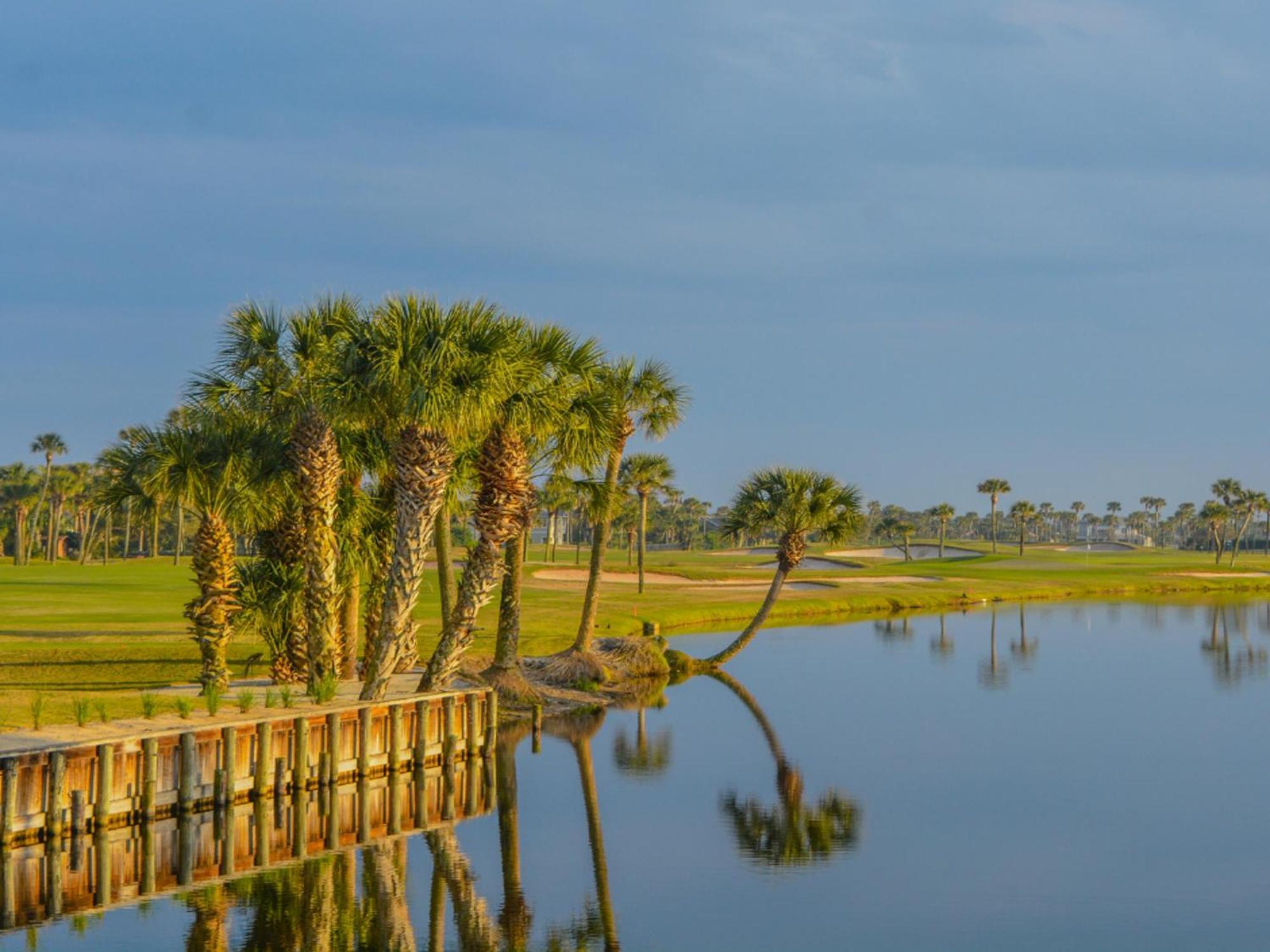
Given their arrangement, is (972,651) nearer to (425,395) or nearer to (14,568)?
(425,395)

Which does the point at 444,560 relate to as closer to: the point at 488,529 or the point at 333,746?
the point at 488,529

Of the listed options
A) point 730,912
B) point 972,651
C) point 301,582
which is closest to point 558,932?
point 730,912

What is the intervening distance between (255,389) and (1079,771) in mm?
25542

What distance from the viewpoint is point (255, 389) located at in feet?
133

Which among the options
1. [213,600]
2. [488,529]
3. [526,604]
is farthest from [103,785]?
[526,604]

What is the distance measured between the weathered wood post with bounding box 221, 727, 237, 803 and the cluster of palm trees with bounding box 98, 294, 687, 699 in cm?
656

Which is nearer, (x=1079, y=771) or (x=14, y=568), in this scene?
(x=1079, y=771)

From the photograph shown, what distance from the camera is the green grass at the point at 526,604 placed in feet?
154

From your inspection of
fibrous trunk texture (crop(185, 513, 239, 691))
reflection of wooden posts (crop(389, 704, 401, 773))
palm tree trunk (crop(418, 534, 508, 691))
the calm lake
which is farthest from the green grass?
the calm lake

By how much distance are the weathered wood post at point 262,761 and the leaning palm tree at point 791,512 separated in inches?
1309

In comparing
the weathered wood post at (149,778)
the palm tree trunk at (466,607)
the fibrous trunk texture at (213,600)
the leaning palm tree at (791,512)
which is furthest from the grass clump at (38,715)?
the leaning palm tree at (791,512)

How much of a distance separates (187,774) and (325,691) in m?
6.13

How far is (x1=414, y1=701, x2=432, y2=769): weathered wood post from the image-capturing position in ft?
122

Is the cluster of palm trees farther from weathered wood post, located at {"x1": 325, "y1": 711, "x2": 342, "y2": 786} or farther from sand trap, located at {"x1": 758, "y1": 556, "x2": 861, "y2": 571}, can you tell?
sand trap, located at {"x1": 758, "y1": 556, "x2": 861, "y2": 571}
